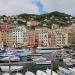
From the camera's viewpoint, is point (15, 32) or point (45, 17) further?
point (45, 17)

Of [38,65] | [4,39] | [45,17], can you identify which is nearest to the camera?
[38,65]

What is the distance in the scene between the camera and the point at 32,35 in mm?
46250

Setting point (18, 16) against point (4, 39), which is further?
point (18, 16)

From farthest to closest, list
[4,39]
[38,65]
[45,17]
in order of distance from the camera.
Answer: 1. [45,17]
2. [4,39]
3. [38,65]

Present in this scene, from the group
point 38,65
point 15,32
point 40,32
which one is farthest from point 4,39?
point 38,65

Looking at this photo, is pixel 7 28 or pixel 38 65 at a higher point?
pixel 7 28

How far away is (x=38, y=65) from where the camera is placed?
22.6 m

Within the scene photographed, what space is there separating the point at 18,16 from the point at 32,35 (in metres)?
30.8

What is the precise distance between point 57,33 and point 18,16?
1259 inches

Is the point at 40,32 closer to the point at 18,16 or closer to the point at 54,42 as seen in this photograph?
the point at 54,42

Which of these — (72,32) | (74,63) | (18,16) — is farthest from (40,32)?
(18,16)

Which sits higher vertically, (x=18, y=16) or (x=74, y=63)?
(x=18, y=16)

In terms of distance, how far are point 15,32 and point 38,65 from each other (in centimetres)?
2311

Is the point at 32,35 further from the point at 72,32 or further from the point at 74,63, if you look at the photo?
the point at 74,63
